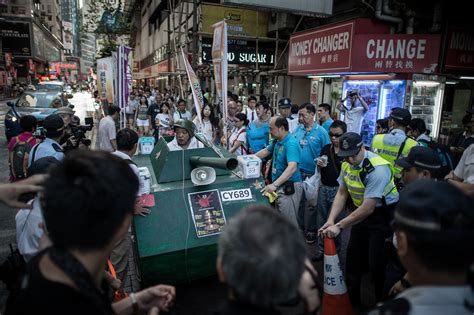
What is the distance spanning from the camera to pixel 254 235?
1.17 m

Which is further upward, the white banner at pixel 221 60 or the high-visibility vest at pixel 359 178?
the white banner at pixel 221 60

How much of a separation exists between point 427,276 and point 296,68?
36.3 feet

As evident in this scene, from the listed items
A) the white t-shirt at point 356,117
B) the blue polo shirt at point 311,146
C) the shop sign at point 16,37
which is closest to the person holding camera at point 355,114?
the white t-shirt at point 356,117

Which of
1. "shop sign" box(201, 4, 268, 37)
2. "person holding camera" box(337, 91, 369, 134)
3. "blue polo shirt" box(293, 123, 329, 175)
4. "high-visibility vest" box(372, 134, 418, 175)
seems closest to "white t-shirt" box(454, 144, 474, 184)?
"high-visibility vest" box(372, 134, 418, 175)

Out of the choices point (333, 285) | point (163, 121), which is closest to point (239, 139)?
point (333, 285)

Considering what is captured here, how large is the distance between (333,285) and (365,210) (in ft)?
2.48

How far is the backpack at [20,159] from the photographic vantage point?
4566mm

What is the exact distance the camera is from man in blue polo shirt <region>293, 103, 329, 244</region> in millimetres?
5340

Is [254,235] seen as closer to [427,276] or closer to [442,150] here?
[427,276]

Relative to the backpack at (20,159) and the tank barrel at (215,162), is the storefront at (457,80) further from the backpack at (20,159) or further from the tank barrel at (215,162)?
the backpack at (20,159)

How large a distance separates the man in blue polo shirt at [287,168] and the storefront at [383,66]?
501 centimetres

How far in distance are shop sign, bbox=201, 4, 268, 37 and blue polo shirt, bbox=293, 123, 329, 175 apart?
10.6 m

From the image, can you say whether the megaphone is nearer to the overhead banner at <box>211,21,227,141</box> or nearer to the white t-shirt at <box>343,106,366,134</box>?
the overhead banner at <box>211,21,227,141</box>

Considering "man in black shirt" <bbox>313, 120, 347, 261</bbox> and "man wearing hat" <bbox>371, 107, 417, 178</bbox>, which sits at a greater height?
"man wearing hat" <bbox>371, 107, 417, 178</bbox>
